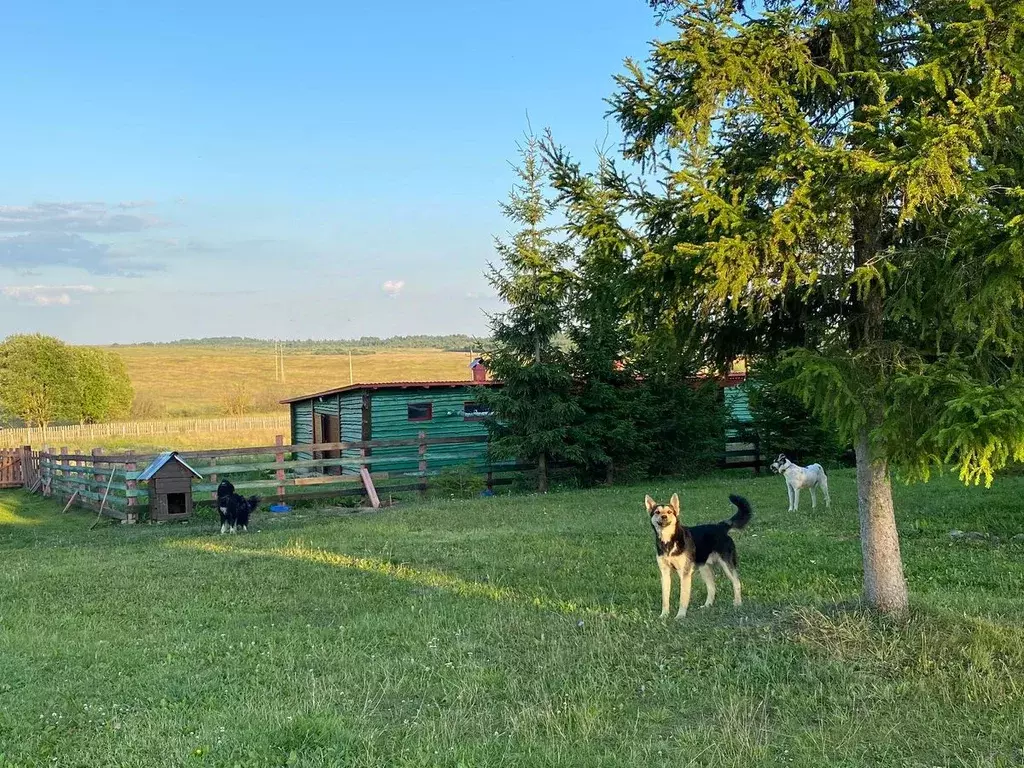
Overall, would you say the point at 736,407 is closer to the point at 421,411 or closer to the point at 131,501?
the point at 421,411

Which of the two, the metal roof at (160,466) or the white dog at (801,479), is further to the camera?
the metal roof at (160,466)

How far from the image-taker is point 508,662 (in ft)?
19.4

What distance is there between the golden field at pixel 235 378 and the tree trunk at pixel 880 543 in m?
49.2

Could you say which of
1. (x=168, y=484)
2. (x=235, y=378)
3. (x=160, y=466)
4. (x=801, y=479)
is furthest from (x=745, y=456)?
(x=235, y=378)

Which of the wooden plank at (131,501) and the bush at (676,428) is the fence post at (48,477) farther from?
the bush at (676,428)

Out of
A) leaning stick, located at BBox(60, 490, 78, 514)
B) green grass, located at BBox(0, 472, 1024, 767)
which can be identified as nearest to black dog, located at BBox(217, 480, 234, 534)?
green grass, located at BBox(0, 472, 1024, 767)

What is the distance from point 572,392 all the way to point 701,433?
4.29 metres

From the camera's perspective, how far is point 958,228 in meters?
5.08

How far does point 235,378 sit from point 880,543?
97.6m

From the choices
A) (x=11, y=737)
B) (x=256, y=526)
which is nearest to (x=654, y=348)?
(x=11, y=737)

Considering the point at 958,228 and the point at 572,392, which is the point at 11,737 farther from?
the point at 572,392

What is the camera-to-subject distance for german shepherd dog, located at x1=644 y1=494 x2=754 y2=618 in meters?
7.09

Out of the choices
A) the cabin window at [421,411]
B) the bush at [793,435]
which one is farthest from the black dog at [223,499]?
the bush at [793,435]

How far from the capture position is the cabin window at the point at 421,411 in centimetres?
2659
